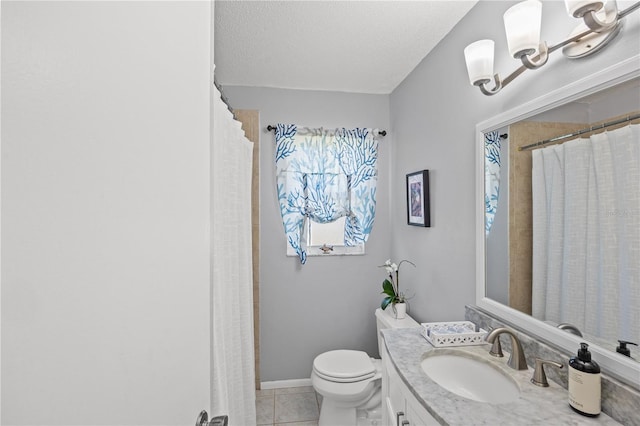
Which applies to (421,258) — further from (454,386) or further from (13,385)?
(13,385)

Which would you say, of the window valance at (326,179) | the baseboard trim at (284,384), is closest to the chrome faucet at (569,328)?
the window valance at (326,179)

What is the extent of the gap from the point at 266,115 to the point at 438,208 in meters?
1.62

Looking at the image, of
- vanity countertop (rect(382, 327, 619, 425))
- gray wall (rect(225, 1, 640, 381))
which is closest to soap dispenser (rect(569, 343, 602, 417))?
vanity countertop (rect(382, 327, 619, 425))

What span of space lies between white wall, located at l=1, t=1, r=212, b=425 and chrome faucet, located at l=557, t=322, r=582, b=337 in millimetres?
1227

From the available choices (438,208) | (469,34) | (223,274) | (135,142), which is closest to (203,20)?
(135,142)

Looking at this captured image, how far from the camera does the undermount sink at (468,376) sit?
1190mm

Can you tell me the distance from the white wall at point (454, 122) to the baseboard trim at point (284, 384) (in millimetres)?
1171

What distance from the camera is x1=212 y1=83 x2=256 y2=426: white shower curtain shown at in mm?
1245

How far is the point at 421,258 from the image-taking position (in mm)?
2324

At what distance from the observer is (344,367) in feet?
7.30

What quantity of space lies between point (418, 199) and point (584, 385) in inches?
59.0

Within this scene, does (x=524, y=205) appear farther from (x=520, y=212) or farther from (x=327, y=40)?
(x=327, y=40)

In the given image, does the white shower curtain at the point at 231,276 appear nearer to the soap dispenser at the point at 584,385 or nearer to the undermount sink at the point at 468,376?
the undermount sink at the point at 468,376

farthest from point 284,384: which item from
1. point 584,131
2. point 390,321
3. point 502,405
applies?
point 584,131
